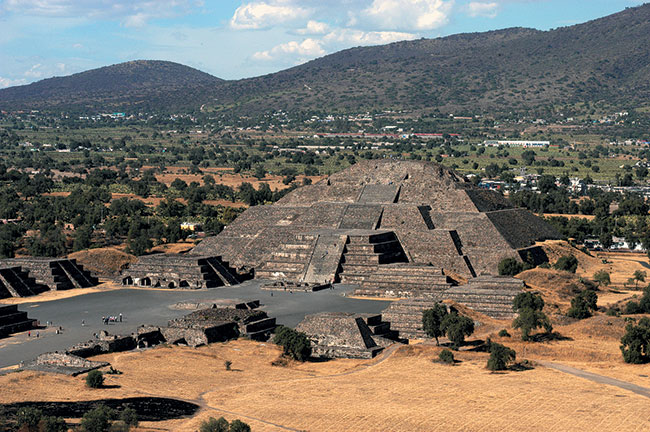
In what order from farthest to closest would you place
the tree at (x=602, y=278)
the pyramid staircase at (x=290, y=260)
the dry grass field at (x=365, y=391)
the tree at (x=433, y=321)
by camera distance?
the pyramid staircase at (x=290, y=260) → the tree at (x=602, y=278) → the tree at (x=433, y=321) → the dry grass field at (x=365, y=391)

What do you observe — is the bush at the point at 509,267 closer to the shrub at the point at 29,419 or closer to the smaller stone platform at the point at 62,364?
the smaller stone platform at the point at 62,364

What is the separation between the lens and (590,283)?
7938 centimetres

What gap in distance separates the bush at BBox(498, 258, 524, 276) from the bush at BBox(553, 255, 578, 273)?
19.3ft

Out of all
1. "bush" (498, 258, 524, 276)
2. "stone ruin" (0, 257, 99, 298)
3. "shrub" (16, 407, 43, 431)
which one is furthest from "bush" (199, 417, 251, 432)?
"bush" (498, 258, 524, 276)

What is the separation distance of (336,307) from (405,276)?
8.83 m

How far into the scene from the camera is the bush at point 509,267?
265 ft

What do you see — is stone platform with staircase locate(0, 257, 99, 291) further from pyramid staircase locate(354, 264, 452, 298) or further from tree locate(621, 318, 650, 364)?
tree locate(621, 318, 650, 364)

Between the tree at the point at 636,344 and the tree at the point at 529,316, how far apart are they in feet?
20.5

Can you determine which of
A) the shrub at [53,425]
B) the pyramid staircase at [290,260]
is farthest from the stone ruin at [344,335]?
the pyramid staircase at [290,260]

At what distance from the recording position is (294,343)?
56.3 meters

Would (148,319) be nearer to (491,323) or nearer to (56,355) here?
(56,355)

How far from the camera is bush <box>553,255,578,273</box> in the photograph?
85438mm

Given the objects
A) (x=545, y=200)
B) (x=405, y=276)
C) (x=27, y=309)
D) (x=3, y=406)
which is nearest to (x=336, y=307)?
(x=405, y=276)

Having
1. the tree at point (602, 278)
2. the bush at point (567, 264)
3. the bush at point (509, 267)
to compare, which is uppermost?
the bush at point (509, 267)
